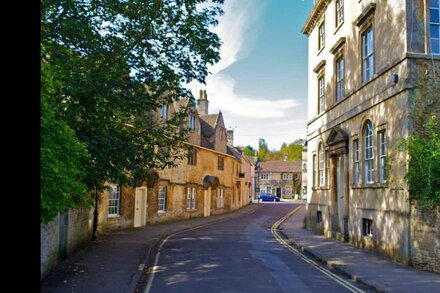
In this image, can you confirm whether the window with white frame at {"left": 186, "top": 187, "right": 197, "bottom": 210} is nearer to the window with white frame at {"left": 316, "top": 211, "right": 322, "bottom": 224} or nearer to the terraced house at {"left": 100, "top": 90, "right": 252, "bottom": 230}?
the terraced house at {"left": 100, "top": 90, "right": 252, "bottom": 230}

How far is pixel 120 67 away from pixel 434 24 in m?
10.1

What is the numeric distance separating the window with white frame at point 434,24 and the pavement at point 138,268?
7.07 metres

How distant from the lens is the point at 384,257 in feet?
48.1

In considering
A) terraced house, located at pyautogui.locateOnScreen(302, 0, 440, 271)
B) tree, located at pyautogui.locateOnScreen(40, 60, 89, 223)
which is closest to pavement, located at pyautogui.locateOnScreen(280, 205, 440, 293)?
terraced house, located at pyautogui.locateOnScreen(302, 0, 440, 271)

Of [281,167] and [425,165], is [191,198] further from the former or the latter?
[281,167]

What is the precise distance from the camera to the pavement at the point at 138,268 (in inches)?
391

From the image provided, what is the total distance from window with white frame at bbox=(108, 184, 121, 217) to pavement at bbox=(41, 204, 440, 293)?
5975 mm

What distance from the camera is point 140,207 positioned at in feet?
92.2

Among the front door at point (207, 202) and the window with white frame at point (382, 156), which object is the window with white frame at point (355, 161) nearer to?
the window with white frame at point (382, 156)

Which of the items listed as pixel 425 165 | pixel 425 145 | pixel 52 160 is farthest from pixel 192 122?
pixel 52 160

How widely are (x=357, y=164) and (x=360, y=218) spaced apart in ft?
7.60

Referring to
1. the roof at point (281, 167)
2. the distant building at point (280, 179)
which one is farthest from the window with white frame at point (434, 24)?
the roof at point (281, 167)
